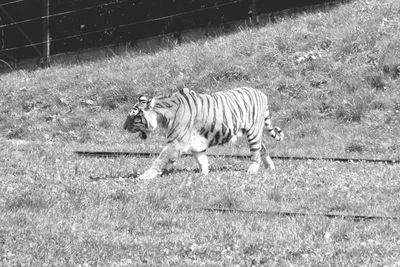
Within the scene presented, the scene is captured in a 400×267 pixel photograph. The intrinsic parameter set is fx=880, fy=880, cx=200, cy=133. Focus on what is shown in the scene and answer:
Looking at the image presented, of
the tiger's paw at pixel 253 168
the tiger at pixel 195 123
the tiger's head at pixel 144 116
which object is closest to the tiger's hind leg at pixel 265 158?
the tiger at pixel 195 123

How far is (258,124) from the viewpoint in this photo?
1369cm

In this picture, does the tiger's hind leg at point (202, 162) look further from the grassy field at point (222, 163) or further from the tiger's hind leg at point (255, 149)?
the tiger's hind leg at point (255, 149)

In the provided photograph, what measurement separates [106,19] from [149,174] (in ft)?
53.7

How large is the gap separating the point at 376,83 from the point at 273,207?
33.2 ft

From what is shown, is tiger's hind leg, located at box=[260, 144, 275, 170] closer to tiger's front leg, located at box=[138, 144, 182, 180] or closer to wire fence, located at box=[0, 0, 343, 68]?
tiger's front leg, located at box=[138, 144, 182, 180]

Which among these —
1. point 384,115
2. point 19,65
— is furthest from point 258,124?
point 19,65

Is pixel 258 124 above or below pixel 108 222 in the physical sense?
below

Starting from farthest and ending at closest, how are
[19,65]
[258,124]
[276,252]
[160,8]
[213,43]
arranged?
1. [19,65]
2. [160,8]
3. [213,43]
4. [258,124]
5. [276,252]

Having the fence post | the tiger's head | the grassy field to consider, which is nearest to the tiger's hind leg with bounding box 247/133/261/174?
the grassy field

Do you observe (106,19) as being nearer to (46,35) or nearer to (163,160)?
(46,35)

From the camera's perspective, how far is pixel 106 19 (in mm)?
27391

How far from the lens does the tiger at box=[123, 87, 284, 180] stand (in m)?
12.5

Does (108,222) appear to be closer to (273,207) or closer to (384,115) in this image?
(273,207)

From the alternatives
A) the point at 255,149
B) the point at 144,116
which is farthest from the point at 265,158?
the point at 144,116
